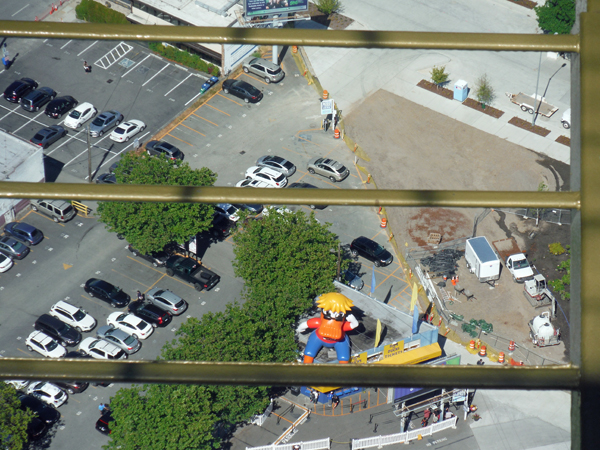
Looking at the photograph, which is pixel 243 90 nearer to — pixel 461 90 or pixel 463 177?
pixel 461 90

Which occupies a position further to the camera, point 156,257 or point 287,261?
point 156,257

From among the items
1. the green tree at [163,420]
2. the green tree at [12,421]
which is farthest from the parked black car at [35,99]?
the green tree at [163,420]

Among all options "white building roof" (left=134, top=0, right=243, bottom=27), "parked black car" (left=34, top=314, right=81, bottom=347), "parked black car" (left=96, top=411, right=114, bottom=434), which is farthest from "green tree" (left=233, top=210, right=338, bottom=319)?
"white building roof" (left=134, top=0, right=243, bottom=27)

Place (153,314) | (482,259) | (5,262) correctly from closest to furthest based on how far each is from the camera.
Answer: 1. (153,314)
2. (482,259)
3. (5,262)

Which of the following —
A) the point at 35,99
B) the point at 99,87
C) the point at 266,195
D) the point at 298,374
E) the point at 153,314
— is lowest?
the point at 153,314

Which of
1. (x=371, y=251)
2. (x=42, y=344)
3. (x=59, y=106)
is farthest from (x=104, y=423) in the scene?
(x=59, y=106)

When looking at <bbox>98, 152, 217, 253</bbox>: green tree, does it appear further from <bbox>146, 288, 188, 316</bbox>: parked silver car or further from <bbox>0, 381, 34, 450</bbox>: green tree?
Result: <bbox>0, 381, 34, 450</bbox>: green tree

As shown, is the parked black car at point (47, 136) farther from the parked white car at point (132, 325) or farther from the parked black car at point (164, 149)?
the parked white car at point (132, 325)
